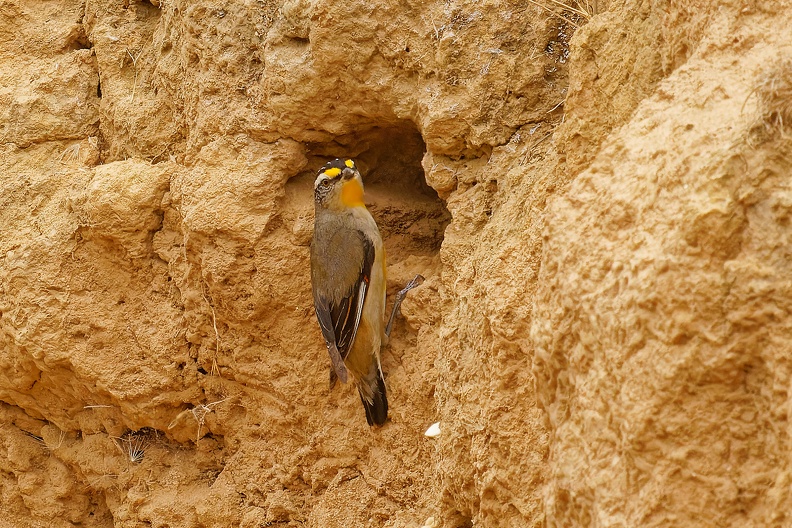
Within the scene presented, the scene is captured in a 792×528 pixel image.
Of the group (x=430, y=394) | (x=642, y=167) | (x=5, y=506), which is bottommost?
(x=5, y=506)

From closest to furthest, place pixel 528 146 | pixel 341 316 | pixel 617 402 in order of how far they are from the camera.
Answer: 1. pixel 617 402
2. pixel 528 146
3. pixel 341 316

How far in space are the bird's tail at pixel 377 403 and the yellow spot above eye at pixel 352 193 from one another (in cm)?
93

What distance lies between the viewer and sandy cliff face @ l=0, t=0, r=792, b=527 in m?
2.34

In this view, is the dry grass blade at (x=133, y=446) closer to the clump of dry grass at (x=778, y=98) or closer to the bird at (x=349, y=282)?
the bird at (x=349, y=282)

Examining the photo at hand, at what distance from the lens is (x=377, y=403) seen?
492 centimetres

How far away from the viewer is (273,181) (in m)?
5.16

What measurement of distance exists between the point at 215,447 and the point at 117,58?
8.25 feet

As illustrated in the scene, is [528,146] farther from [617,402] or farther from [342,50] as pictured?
[617,402]

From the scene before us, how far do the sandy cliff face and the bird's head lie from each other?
0.22 meters

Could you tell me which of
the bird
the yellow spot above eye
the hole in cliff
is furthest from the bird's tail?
the yellow spot above eye

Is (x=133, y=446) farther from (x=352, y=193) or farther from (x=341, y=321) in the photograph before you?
(x=352, y=193)

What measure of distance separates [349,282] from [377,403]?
0.65 metres

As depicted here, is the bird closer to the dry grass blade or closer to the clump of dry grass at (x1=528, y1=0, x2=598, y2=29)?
the clump of dry grass at (x1=528, y1=0, x2=598, y2=29)

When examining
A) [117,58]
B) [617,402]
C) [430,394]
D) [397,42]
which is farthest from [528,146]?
[117,58]
